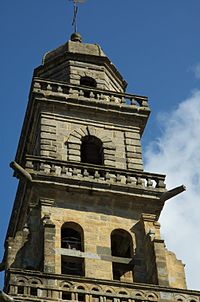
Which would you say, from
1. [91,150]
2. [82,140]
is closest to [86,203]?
[82,140]

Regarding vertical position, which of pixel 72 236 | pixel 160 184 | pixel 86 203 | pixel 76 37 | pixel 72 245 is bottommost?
pixel 72 245

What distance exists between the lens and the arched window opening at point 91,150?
1256 inches

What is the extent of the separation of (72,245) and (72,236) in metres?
0.45

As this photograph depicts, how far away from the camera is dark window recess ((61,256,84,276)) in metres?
27.3

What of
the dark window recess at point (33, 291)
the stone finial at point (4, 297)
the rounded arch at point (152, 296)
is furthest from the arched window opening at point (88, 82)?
the stone finial at point (4, 297)

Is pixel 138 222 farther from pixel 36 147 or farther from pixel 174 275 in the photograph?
pixel 36 147

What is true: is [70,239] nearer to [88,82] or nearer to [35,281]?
[35,281]

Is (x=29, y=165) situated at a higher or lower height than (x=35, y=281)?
higher

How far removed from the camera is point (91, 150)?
3216 centimetres

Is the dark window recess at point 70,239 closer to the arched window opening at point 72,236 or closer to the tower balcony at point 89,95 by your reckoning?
the arched window opening at point 72,236

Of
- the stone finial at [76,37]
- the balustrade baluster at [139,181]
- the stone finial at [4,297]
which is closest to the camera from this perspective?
the stone finial at [4,297]

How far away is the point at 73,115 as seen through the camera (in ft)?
106

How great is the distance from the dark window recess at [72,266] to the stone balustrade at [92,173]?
8.97 ft

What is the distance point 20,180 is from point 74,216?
248 cm
